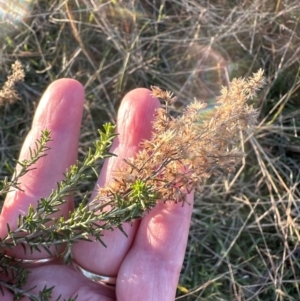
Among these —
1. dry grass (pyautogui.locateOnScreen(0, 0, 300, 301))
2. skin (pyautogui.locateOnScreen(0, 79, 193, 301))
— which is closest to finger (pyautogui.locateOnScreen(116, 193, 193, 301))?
skin (pyautogui.locateOnScreen(0, 79, 193, 301))

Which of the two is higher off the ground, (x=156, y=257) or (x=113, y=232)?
(x=113, y=232)

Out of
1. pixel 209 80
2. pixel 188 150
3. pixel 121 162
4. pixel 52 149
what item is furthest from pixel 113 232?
pixel 209 80

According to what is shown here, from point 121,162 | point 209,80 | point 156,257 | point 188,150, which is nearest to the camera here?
point 188,150

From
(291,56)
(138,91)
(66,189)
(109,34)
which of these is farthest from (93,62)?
(66,189)

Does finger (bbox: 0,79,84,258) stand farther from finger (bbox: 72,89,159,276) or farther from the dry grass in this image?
the dry grass

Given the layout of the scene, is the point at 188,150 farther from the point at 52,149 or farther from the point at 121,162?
the point at 52,149

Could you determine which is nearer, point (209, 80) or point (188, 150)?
point (188, 150)

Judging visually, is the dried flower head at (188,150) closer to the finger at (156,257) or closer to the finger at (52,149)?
the finger at (156,257)

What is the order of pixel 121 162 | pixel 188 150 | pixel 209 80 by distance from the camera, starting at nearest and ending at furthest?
pixel 188 150, pixel 121 162, pixel 209 80
